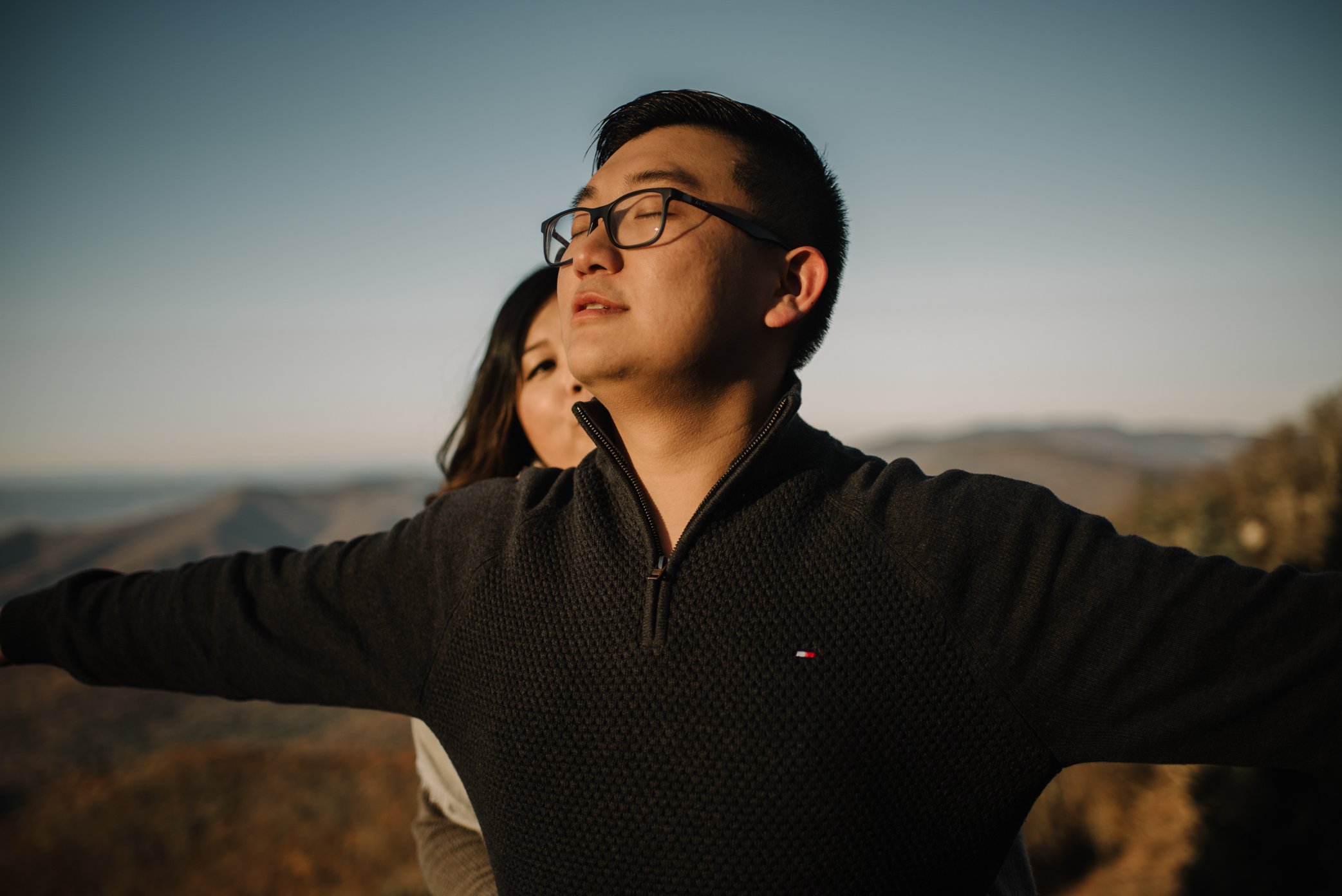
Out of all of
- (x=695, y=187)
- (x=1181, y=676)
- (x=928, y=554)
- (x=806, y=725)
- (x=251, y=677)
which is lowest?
(x=251, y=677)

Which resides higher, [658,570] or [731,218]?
[731,218]

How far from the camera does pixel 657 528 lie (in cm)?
150

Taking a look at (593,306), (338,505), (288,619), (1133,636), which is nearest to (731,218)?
(593,306)

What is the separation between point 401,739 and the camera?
16.9 ft

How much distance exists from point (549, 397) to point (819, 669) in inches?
72.3

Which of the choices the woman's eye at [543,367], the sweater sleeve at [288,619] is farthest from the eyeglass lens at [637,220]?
the woman's eye at [543,367]

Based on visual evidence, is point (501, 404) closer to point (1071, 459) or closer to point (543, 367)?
point (543, 367)

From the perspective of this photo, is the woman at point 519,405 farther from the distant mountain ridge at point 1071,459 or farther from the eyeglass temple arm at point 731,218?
the distant mountain ridge at point 1071,459

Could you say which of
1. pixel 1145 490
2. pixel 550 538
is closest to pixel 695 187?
pixel 550 538

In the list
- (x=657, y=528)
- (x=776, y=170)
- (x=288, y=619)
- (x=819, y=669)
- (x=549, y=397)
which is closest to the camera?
(x=819, y=669)

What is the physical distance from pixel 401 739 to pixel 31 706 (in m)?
2.31

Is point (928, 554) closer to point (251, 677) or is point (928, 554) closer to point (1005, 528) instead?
point (1005, 528)

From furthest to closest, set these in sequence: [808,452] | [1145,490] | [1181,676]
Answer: [1145,490], [808,452], [1181,676]

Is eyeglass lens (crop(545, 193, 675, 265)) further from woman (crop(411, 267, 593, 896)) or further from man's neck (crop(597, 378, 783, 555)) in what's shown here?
woman (crop(411, 267, 593, 896))
